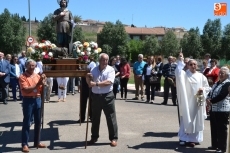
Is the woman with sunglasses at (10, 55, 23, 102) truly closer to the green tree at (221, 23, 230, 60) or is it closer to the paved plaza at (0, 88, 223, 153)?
the paved plaza at (0, 88, 223, 153)

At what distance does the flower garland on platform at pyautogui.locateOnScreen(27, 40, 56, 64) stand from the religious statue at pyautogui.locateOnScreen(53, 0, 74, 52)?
1.39 ft

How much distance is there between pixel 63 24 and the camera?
997 cm

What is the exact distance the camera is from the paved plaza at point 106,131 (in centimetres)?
859

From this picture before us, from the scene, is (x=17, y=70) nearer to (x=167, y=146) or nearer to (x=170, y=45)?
(x=167, y=146)

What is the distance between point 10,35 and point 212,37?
3507cm

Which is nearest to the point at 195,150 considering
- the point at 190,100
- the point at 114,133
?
the point at 190,100

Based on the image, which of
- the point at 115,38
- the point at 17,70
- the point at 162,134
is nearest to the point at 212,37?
the point at 115,38

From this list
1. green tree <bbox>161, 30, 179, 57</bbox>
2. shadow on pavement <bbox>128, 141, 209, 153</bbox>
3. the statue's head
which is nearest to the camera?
shadow on pavement <bbox>128, 141, 209, 153</bbox>

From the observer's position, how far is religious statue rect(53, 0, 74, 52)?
9969 mm

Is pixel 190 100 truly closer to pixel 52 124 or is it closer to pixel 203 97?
pixel 203 97

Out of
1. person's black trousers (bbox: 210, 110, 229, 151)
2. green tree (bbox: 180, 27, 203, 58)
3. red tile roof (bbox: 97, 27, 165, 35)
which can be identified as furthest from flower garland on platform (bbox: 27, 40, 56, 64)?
red tile roof (bbox: 97, 27, 165, 35)

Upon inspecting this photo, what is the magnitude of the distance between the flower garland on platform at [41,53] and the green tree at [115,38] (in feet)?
229

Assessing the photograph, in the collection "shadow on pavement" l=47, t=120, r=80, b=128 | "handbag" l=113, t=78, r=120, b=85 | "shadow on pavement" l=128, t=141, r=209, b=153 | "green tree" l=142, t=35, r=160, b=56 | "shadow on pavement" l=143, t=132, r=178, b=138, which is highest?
"green tree" l=142, t=35, r=160, b=56

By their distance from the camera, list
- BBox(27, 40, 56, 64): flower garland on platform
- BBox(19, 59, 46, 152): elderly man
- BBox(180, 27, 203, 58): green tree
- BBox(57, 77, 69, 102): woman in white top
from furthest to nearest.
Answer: BBox(180, 27, 203, 58): green tree → BBox(57, 77, 69, 102): woman in white top → BBox(27, 40, 56, 64): flower garland on platform → BBox(19, 59, 46, 152): elderly man
